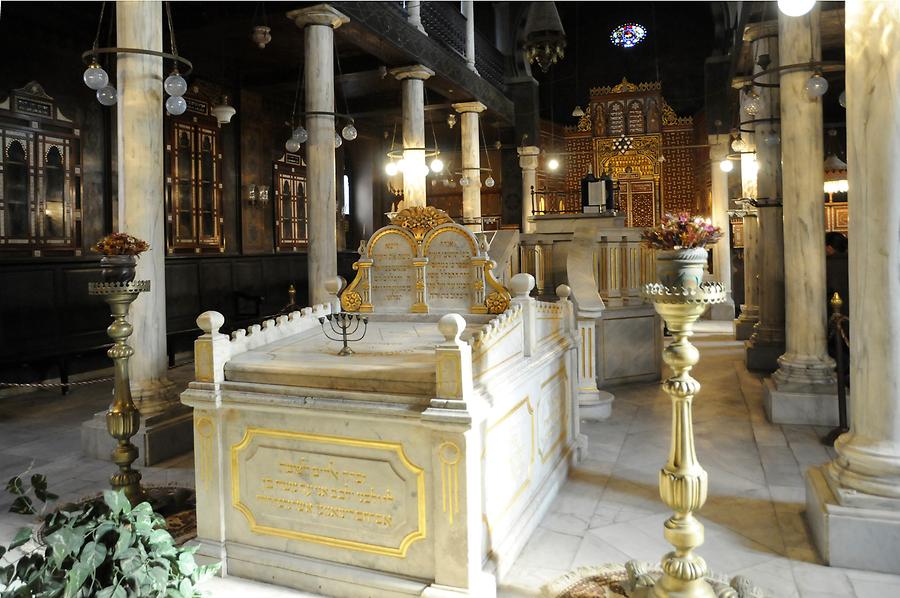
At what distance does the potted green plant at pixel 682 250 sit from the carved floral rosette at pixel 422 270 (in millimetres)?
2229

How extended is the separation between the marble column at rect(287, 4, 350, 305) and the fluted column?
9.49 feet

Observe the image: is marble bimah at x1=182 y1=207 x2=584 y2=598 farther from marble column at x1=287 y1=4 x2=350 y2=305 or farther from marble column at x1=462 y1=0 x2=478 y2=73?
marble column at x1=462 y1=0 x2=478 y2=73

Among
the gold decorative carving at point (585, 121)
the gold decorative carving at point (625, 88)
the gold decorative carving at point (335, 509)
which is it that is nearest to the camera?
the gold decorative carving at point (335, 509)

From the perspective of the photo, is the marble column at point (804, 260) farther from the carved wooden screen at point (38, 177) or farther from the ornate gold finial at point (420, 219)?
the carved wooden screen at point (38, 177)

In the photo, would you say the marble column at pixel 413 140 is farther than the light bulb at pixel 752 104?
Yes

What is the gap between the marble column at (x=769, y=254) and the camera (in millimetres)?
9492

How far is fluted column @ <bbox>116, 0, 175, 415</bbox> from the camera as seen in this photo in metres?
5.89

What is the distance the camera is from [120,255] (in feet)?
13.8

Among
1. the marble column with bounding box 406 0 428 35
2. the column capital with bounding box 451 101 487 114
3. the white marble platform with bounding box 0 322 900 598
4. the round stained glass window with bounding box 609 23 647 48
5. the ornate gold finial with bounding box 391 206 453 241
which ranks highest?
the round stained glass window with bounding box 609 23 647 48

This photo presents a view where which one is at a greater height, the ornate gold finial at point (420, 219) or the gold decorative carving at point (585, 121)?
the gold decorative carving at point (585, 121)

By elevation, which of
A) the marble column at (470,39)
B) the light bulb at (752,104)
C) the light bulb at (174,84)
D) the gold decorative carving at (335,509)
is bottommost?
the gold decorative carving at (335,509)

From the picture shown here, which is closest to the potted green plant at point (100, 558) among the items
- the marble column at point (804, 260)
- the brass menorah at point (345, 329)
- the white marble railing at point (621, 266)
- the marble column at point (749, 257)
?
the brass menorah at point (345, 329)

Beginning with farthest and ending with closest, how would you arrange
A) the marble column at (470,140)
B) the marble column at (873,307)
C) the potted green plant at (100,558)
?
the marble column at (470,140) < the marble column at (873,307) < the potted green plant at (100,558)

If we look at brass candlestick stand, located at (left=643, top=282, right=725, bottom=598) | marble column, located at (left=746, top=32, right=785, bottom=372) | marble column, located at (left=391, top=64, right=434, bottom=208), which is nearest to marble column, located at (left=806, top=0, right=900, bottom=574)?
brass candlestick stand, located at (left=643, top=282, right=725, bottom=598)
